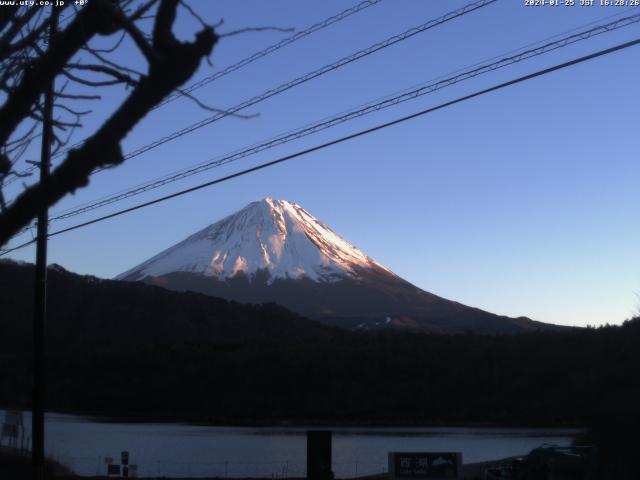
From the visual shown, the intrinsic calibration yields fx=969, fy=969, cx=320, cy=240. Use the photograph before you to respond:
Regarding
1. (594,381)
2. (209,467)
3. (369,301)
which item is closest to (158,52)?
(209,467)

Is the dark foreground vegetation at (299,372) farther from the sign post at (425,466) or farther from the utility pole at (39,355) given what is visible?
the utility pole at (39,355)

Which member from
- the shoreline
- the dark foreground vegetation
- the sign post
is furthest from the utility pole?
the shoreline

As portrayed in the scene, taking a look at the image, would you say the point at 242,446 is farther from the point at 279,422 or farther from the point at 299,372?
the point at 299,372

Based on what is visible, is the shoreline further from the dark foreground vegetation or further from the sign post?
the sign post

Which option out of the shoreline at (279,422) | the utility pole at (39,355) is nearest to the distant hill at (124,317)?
the shoreline at (279,422)

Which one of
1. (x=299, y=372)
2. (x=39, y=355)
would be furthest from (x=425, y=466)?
(x=299, y=372)

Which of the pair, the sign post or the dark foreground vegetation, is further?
the dark foreground vegetation

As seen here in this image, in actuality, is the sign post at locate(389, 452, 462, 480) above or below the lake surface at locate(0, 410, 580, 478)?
above

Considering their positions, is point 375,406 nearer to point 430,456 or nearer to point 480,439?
point 480,439
